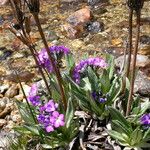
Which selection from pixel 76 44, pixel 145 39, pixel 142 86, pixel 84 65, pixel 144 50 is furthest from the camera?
pixel 76 44

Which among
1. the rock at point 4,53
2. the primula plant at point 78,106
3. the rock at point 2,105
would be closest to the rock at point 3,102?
the rock at point 2,105

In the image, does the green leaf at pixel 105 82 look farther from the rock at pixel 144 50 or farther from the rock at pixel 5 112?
the rock at pixel 144 50

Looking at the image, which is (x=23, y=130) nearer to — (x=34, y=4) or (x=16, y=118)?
(x=16, y=118)

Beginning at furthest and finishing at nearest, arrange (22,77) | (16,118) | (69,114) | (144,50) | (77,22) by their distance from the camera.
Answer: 1. (77,22)
2. (144,50)
3. (22,77)
4. (16,118)
5. (69,114)

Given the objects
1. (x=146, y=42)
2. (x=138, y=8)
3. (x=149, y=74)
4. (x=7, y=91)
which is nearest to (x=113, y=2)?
(x=146, y=42)

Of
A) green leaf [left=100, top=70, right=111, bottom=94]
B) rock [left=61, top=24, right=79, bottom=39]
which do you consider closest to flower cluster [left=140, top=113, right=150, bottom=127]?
green leaf [left=100, top=70, right=111, bottom=94]

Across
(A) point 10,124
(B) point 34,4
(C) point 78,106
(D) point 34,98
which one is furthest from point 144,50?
(B) point 34,4

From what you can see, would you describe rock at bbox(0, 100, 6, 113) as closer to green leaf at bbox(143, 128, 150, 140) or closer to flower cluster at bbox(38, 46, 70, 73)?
flower cluster at bbox(38, 46, 70, 73)
